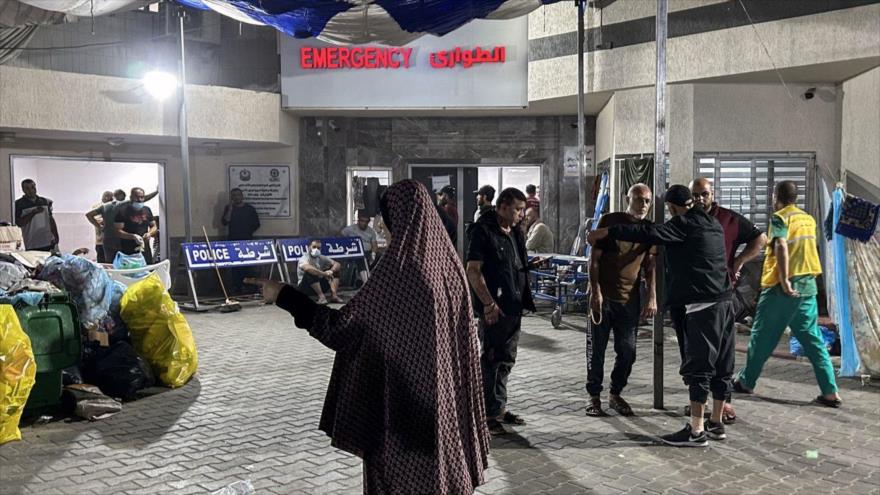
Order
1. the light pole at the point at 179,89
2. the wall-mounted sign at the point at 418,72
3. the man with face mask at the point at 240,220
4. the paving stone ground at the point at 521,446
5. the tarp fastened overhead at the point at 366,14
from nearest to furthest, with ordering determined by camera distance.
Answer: the paving stone ground at the point at 521,446, the tarp fastened overhead at the point at 366,14, the light pole at the point at 179,89, the wall-mounted sign at the point at 418,72, the man with face mask at the point at 240,220

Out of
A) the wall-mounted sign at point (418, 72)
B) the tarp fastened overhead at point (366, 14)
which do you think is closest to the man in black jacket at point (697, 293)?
the tarp fastened overhead at point (366, 14)

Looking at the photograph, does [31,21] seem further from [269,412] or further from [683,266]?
[683,266]

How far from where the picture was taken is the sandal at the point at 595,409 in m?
6.33

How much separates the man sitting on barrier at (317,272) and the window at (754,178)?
6.27 m

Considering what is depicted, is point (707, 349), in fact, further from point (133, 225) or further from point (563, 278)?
point (133, 225)

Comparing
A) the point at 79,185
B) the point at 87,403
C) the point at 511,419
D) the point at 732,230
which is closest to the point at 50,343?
the point at 87,403

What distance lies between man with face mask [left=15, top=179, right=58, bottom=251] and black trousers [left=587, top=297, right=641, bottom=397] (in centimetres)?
988

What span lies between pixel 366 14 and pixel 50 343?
440 centimetres

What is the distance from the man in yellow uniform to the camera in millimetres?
6562

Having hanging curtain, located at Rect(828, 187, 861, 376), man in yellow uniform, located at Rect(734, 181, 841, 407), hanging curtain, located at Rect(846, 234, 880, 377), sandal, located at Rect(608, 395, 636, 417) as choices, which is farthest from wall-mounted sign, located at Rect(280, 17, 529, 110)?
sandal, located at Rect(608, 395, 636, 417)

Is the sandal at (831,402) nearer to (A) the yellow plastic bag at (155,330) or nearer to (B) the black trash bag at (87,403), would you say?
(A) the yellow plastic bag at (155,330)

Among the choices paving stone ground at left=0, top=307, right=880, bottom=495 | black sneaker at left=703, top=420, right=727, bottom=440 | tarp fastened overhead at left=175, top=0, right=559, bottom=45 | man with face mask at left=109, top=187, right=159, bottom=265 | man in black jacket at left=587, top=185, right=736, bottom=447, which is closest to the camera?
paving stone ground at left=0, top=307, right=880, bottom=495

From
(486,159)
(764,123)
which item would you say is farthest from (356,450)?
(486,159)

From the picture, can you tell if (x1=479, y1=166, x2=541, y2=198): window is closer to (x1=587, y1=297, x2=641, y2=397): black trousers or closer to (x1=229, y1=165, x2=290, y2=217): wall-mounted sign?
(x1=229, y1=165, x2=290, y2=217): wall-mounted sign
